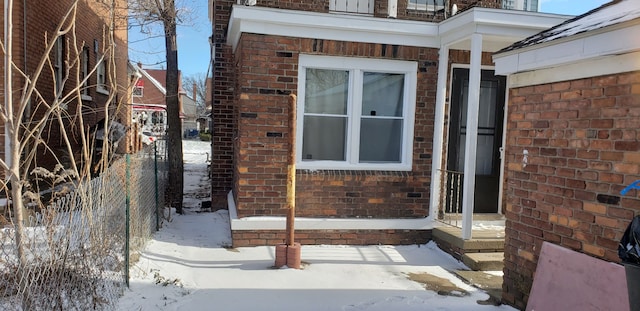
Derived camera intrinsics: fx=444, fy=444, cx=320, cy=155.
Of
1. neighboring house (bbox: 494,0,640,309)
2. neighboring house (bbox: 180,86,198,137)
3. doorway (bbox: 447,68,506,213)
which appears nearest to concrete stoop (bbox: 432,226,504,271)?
doorway (bbox: 447,68,506,213)

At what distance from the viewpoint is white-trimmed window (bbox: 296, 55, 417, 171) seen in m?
6.43

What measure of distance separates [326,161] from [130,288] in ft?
10.5

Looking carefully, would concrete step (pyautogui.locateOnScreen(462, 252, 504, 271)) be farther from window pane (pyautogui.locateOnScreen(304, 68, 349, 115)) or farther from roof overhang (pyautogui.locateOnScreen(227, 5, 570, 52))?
roof overhang (pyautogui.locateOnScreen(227, 5, 570, 52))

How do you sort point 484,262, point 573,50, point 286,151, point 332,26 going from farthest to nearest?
point 286,151, point 332,26, point 484,262, point 573,50

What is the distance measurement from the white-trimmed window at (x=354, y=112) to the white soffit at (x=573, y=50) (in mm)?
2330

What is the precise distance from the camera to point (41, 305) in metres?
3.30

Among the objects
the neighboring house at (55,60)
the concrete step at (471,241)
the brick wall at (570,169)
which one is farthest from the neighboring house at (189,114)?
Result: the brick wall at (570,169)

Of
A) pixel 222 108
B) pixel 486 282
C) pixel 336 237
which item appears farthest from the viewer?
pixel 222 108

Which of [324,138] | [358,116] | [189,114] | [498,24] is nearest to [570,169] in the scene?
[498,24]

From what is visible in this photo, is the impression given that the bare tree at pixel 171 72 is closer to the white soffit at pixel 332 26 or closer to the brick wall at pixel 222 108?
the brick wall at pixel 222 108

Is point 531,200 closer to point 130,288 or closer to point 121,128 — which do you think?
point 130,288

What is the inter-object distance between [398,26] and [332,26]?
0.96 m

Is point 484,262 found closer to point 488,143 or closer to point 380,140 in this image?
point 380,140

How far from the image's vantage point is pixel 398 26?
6285 mm
